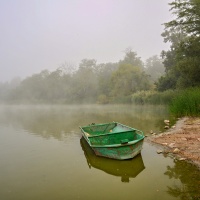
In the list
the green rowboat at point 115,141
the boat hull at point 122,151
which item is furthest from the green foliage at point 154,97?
the boat hull at point 122,151

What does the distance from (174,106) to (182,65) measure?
7964mm

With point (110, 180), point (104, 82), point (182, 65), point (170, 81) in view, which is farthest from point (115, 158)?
point (104, 82)

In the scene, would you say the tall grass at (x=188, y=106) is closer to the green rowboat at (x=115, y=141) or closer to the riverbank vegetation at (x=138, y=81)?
the riverbank vegetation at (x=138, y=81)

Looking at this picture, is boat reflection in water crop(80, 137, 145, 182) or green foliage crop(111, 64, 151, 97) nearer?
boat reflection in water crop(80, 137, 145, 182)

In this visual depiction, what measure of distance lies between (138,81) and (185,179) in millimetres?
41211

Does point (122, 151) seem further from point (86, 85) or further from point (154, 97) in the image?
point (86, 85)

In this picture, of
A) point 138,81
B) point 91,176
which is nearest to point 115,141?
point 91,176

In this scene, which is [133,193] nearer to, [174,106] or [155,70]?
[174,106]

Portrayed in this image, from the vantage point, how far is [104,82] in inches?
2170

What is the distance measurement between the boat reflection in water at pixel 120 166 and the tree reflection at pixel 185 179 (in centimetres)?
88

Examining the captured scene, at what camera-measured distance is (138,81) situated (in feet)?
150

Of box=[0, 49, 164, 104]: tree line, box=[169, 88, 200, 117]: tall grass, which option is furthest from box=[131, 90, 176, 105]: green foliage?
box=[169, 88, 200, 117]: tall grass

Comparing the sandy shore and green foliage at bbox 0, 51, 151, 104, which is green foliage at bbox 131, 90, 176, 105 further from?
the sandy shore

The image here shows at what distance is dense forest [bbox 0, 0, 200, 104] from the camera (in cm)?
2188
